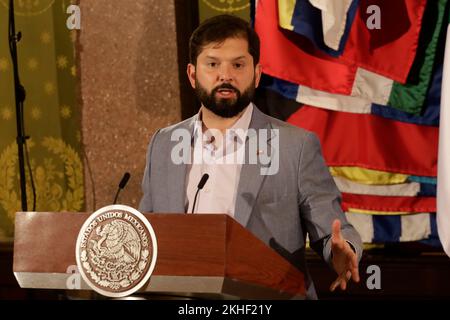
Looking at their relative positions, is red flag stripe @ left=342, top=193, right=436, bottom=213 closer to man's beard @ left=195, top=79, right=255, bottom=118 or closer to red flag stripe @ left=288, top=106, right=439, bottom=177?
red flag stripe @ left=288, top=106, right=439, bottom=177

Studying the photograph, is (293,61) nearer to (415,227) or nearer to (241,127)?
(241,127)

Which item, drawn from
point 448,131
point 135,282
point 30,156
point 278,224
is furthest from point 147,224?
point 30,156

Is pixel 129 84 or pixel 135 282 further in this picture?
pixel 129 84

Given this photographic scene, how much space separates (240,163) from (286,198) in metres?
0.21

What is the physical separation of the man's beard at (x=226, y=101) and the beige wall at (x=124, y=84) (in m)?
0.80

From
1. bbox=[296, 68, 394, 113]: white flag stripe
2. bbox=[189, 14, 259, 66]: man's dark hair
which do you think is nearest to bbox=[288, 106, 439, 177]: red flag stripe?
bbox=[296, 68, 394, 113]: white flag stripe

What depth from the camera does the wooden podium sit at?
2.04 m

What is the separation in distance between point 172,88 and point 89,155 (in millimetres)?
480

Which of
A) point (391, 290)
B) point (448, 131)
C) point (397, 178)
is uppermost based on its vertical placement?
point (448, 131)

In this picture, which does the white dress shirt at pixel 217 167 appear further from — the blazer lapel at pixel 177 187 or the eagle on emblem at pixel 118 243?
the eagle on emblem at pixel 118 243

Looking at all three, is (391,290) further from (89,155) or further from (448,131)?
(89,155)

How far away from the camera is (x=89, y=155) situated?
Result: 3.77m

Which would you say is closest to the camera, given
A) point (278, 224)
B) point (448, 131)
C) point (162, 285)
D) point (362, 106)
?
point (162, 285)

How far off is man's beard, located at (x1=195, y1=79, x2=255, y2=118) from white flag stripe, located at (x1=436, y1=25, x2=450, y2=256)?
2.84 ft
